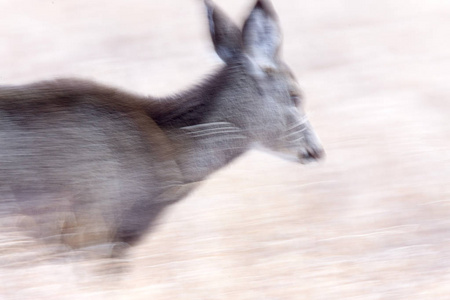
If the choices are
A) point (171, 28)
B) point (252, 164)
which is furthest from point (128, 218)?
point (171, 28)

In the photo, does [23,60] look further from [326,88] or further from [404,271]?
[404,271]

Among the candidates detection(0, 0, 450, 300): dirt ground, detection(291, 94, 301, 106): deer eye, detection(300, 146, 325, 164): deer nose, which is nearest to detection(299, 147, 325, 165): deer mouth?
detection(300, 146, 325, 164): deer nose

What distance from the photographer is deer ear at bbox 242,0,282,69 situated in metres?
2.46

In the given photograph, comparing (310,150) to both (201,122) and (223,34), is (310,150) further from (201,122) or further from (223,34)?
(223,34)

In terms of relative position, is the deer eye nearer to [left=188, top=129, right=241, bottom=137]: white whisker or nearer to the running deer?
the running deer

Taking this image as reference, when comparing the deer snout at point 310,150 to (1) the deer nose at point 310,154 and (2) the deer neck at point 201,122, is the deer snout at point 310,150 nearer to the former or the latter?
(1) the deer nose at point 310,154

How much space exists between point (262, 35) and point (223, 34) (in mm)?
148

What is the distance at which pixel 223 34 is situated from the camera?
2.41 meters

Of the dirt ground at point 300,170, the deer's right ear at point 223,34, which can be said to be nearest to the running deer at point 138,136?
the deer's right ear at point 223,34

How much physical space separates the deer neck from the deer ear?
9 cm

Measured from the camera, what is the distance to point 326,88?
405cm

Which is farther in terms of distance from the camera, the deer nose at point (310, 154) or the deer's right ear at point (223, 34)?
the deer nose at point (310, 154)

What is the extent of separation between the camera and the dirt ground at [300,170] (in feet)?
9.34

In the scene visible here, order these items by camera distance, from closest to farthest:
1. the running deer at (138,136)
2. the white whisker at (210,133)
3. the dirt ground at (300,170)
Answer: the running deer at (138,136)
the white whisker at (210,133)
the dirt ground at (300,170)
